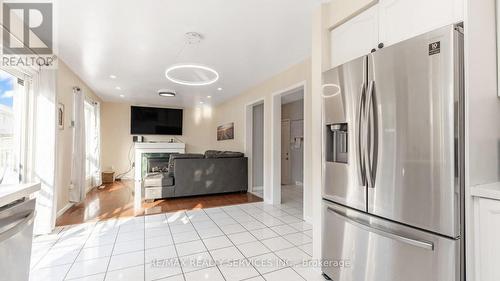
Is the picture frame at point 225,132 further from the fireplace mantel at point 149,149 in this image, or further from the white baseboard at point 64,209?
the white baseboard at point 64,209

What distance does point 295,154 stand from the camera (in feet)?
21.6

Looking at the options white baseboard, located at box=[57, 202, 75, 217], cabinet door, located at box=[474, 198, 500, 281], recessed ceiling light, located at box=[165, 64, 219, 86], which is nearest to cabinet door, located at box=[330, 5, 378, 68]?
cabinet door, located at box=[474, 198, 500, 281]

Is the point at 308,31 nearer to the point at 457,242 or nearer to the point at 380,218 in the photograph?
the point at 380,218

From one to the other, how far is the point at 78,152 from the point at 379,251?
15.6ft

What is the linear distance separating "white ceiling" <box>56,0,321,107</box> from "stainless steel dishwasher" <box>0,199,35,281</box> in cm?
192

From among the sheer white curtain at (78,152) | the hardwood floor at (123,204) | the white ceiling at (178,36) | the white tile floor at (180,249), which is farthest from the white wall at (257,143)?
the sheer white curtain at (78,152)

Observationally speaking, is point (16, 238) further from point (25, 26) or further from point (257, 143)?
point (257, 143)

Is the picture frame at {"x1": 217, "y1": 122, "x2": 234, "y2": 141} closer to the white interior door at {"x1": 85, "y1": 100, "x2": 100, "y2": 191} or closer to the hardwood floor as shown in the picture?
the hardwood floor

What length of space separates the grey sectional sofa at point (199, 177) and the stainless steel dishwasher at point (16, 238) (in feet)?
11.5

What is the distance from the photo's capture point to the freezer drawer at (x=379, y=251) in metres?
1.19

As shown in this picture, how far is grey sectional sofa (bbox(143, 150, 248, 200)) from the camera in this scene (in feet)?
14.7

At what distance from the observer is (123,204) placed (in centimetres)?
419

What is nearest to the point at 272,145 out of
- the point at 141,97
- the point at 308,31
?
the point at 308,31

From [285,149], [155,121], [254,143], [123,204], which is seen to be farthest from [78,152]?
[285,149]
